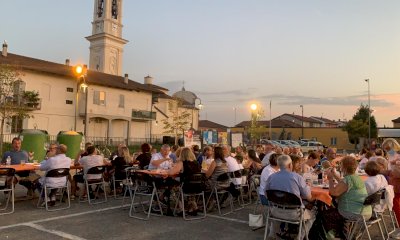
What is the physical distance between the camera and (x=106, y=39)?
53125mm

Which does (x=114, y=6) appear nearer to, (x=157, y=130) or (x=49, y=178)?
(x=157, y=130)

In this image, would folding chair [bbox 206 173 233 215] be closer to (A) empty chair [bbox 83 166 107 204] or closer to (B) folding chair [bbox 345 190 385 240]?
(A) empty chair [bbox 83 166 107 204]

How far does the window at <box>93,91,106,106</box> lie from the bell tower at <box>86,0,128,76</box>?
13.9 m

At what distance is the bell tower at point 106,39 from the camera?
52969 millimetres

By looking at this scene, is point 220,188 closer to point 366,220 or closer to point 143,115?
point 366,220

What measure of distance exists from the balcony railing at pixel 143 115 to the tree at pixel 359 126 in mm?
29282

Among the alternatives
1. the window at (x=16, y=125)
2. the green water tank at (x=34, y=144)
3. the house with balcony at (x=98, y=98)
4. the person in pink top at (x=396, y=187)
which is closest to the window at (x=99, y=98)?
the house with balcony at (x=98, y=98)

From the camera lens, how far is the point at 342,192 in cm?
531

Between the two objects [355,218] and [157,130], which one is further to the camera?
[157,130]

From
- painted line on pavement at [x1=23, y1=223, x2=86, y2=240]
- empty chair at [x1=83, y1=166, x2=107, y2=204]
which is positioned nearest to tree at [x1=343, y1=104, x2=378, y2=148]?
empty chair at [x1=83, y1=166, x2=107, y2=204]

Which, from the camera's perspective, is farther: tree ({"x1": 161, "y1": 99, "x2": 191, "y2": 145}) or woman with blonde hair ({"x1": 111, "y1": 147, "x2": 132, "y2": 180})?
tree ({"x1": 161, "y1": 99, "x2": 191, "y2": 145})

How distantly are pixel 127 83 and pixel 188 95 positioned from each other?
15.8 m

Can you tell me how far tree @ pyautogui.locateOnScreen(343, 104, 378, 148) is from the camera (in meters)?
52.9

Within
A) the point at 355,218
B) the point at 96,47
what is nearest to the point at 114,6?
the point at 96,47
